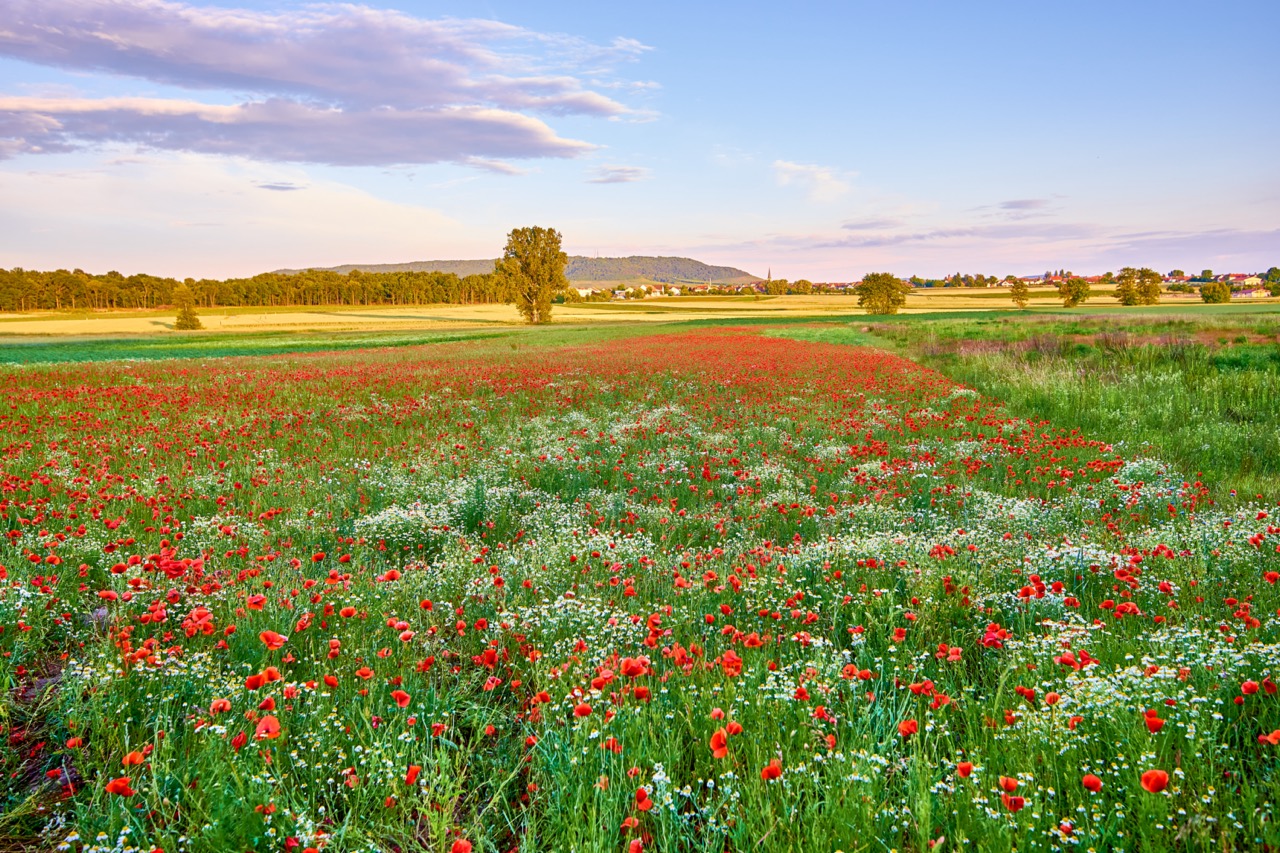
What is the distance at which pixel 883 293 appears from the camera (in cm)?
9650

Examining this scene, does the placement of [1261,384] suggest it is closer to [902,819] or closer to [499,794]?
[902,819]

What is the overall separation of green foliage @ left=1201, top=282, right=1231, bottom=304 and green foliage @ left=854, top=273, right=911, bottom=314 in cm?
5368

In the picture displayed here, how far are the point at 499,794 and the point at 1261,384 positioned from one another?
56.9 feet

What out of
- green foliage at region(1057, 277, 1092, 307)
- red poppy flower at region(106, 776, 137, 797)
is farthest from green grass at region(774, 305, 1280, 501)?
green foliage at region(1057, 277, 1092, 307)

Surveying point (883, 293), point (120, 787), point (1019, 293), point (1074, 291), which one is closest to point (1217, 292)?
point (1074, 291)

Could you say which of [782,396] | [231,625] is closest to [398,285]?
[782,396]

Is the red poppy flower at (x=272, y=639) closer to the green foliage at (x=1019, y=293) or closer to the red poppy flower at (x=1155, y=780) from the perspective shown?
the red poppy flower at (x=1155, y=780)

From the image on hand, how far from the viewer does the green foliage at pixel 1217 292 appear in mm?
104000

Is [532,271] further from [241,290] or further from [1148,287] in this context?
[1148,287]

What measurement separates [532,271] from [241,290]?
89551 millimetres

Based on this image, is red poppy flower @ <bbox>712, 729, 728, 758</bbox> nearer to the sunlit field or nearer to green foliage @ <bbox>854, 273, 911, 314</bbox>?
the sunlit field

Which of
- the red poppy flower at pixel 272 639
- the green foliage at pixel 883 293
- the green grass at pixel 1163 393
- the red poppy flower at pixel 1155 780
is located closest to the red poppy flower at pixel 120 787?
the red poppy flower at pixel 272 639

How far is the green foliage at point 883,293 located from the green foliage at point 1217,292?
Answer: 2113 inches

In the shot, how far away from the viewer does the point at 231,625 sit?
3830mm
